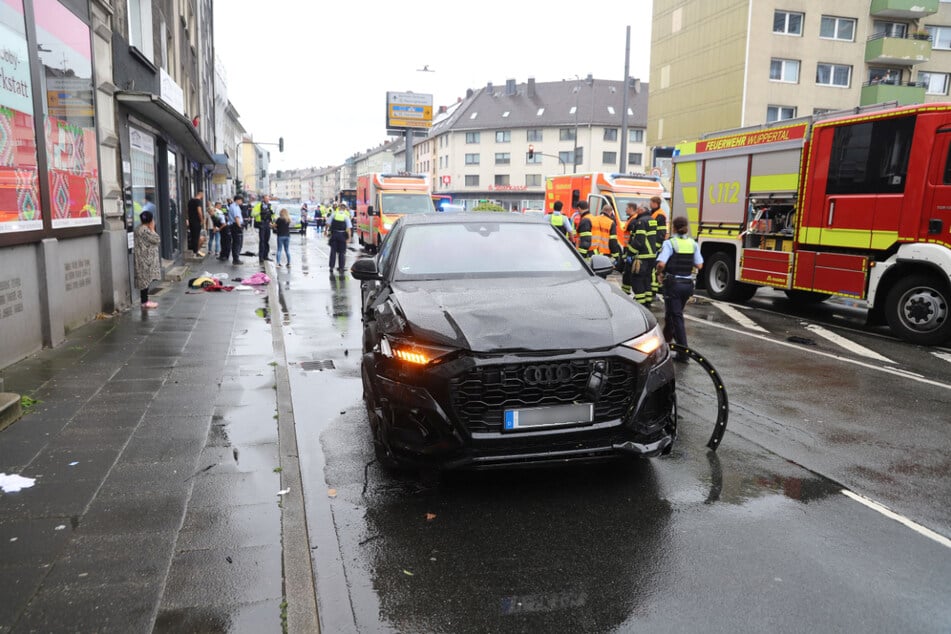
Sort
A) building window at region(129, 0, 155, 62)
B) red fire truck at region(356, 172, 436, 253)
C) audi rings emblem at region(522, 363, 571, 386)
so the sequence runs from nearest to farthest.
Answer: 1. audi rings emblem at region(522, 363, 571, 386)
2. building window at region(129, 0, 155, 62)
3. red fire truck at region(356, 172, 436, 253)

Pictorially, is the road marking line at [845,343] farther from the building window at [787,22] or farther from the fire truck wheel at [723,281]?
the building window at [787,22]

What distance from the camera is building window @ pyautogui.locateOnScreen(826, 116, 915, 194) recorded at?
9.77 m

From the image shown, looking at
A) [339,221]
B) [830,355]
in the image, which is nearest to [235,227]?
[339,221]

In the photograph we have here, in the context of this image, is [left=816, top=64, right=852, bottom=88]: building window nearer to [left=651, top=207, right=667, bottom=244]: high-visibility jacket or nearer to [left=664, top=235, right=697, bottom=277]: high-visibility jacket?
[left=651, top=207, right=667, bottom=244]: high-visibility jacket

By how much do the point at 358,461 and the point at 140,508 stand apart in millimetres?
1470

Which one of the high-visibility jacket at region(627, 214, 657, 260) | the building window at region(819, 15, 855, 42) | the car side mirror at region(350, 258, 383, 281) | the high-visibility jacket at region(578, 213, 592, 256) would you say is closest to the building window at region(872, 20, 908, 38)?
the building window at region(819, 15, 855, 42)

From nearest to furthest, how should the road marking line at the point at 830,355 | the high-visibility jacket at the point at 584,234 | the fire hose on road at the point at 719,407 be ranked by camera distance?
the fire hose on road at the point at 719,407 → the road marking line at the point at 830,355 → the high-visibility jacket at the point at 584,234

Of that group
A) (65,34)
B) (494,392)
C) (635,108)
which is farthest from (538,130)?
(494,392)

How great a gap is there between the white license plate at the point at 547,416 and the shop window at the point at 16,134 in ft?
19.0

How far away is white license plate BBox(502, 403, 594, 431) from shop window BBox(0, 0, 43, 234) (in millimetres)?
5784

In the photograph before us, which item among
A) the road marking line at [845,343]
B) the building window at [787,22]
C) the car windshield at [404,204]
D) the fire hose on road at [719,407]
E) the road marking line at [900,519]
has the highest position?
the building window at [787,22]

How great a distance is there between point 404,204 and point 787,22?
25.6 m

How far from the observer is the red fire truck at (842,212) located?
9422 millimetres

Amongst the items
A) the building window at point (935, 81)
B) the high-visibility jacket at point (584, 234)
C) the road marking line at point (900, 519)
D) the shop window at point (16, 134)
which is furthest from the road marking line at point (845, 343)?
the building window at point (935, 81)
